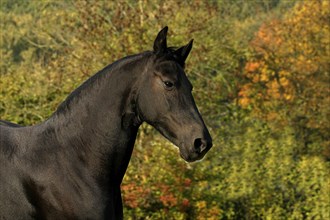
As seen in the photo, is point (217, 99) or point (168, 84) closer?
point (168, 84)

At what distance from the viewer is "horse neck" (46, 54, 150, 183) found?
445cm

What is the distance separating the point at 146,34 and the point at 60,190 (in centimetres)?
1388

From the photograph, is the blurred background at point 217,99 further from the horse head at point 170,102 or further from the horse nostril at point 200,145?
the horse nostril at point 200,145

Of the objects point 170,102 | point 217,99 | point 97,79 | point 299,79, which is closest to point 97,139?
point 97,79

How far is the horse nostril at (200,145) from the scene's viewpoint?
13.8 feet

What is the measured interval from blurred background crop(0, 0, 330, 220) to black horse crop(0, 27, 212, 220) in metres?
6.77

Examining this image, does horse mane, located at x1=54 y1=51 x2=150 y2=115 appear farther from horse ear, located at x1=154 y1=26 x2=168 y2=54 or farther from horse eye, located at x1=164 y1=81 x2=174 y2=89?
horse eye, located at x1=164 y1=81 x2=174 y2=89

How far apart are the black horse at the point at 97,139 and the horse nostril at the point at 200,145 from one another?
7 cm

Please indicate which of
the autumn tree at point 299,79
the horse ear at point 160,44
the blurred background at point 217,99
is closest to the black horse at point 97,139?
the horse ear at point 160,44

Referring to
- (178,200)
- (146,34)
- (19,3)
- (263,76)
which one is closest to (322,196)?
(178,200)

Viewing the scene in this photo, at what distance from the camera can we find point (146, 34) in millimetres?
18078

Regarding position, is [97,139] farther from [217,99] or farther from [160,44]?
[217,99]

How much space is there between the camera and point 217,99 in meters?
23.0

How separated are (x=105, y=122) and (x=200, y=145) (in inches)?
25.3
